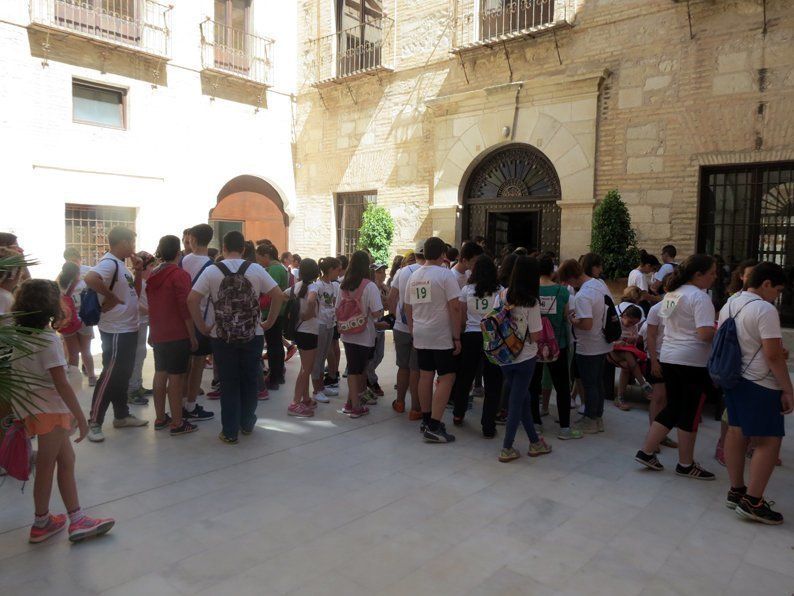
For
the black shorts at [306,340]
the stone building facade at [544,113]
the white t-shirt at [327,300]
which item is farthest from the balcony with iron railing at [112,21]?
the black shorts at [306,340]

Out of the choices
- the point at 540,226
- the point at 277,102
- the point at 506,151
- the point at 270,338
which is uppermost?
the point at 277,102

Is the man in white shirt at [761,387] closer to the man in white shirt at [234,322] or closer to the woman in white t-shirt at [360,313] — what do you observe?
the woman in white t-shirt at [360,313]

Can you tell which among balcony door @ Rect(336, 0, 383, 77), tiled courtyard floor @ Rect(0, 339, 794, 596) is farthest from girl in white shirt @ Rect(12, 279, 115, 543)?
balcony door @ Rect(336, 0, 383, 77)

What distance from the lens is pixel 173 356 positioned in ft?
17.2

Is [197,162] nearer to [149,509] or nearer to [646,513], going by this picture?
[149,509]

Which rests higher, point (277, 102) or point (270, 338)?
point (277, 102)

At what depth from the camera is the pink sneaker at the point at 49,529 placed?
11.4ft

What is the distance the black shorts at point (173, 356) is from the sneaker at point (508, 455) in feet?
Result: 9.16

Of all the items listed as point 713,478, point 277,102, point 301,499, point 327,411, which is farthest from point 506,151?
point 301,499

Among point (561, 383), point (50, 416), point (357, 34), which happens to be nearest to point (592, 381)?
point (561, 383)

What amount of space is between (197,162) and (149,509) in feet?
40.9

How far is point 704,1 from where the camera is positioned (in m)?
9.88

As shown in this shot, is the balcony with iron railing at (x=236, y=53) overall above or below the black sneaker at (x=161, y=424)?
above

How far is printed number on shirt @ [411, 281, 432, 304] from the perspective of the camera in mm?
5297
